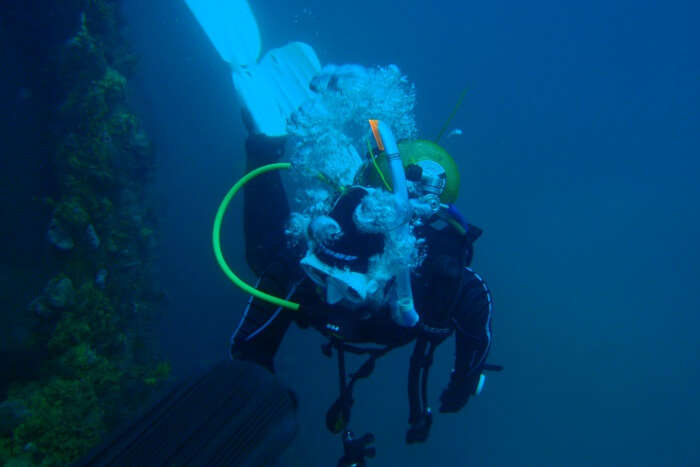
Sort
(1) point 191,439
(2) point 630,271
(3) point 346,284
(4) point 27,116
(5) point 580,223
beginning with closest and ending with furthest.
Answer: (1) point 191,439
(3) point 346,284
(4) point 27,116
(5) point 580,223
(2) point 630,271

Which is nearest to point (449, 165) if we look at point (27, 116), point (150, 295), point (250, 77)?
point (250, 77)

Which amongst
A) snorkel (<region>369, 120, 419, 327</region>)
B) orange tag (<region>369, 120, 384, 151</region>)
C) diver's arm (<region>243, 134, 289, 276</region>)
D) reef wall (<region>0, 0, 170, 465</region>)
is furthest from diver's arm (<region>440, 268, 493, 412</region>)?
reef wall (<region>0, 0, 170, 465</region>)

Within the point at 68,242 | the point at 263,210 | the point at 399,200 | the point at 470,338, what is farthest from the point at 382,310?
the point at 68,242

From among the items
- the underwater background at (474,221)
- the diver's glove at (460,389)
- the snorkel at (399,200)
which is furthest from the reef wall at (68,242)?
the snorkel at (399,200)

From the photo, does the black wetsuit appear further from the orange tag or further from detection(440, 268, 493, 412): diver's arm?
the orange tag

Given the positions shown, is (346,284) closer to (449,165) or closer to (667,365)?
(449,165)

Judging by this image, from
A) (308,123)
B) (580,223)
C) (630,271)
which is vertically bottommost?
(630,271)

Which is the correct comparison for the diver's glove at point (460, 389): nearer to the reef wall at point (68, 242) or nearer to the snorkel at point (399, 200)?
the snorkel at point (399, 200)

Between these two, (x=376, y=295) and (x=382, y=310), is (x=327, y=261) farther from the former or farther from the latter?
(x=382, y=310)

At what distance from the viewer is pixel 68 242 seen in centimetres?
515

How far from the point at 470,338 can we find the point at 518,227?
20.4 meters

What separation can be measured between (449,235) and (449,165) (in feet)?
1.64

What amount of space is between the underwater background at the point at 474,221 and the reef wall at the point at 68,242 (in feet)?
0.13

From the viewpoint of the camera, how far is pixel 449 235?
2463mm
